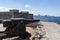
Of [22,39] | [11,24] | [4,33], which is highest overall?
[11,24]

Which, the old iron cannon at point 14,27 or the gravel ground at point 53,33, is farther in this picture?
the gravel ground at point 53,33

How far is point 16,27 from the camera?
2150 millimetres

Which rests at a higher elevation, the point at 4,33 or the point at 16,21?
the point at 16,21

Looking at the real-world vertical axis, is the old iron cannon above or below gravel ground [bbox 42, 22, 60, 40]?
above

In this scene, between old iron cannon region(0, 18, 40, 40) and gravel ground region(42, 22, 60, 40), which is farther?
gravel ground region(42, 22, 60, 40)

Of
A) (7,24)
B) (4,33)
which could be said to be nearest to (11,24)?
(7,24)

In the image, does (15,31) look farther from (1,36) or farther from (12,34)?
(1,36)

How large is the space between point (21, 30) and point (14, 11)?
12.0 m

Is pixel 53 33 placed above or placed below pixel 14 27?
Answer: below

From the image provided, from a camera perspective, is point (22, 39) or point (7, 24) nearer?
point (7, 24)

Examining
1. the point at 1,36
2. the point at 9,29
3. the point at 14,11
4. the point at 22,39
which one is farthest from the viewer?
the point at 14,11

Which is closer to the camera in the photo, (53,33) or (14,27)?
(14,27)

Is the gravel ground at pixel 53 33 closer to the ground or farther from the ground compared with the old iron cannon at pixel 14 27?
closer to the ground

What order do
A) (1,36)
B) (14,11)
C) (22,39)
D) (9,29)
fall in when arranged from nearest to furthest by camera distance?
1. (1,36)
2. (9,29)
3. (22,39)
4. (14,11)
